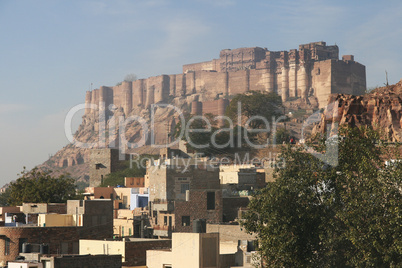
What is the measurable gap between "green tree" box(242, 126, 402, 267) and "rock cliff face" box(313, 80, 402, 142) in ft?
80.8

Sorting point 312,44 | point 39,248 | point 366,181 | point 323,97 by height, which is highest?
point 312,44

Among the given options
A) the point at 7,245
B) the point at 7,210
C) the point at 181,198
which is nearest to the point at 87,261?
the point at 7,245

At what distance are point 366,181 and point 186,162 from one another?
29323 mm

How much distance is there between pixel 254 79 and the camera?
121000mm

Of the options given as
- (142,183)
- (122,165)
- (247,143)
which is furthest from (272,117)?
(142,183)

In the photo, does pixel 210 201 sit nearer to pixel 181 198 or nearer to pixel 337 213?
pixel 181 198

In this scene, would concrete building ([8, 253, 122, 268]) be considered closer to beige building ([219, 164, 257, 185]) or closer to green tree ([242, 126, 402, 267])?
green tree ([242, 126, 402, 267])

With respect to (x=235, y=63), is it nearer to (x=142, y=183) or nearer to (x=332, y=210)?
(x=142, y=183)

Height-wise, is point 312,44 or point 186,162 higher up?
point 312,44

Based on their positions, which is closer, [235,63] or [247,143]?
[247,143]

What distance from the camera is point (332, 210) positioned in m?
21.1

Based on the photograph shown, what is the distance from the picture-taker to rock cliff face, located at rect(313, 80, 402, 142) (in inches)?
1855

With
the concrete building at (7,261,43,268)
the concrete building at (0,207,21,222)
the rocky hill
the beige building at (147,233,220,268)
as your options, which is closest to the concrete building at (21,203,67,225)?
the concrete building at (0,207,21,222)

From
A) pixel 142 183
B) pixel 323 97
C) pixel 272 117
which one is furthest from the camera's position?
pixel 323 97
